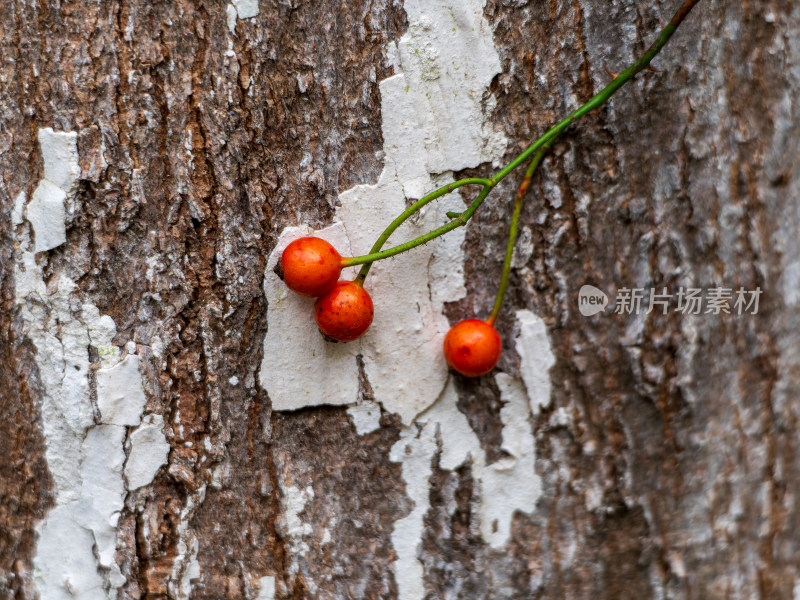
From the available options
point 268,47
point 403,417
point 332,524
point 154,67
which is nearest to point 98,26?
point 154,67

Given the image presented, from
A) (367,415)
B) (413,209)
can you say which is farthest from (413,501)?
(413,209)

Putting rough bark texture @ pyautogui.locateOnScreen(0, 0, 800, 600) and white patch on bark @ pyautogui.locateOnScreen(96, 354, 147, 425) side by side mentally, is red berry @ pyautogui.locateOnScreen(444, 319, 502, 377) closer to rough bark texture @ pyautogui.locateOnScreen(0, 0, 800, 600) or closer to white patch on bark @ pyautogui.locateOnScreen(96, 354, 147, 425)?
rough bark texture @ pyautogui.locateOnScreen(0, 0, 800, 600)

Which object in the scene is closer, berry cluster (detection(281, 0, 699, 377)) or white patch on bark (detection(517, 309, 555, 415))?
berry cluster (detection(281, 0, 699, 377))

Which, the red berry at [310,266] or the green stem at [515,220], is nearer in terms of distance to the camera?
the red berry at [310,266]

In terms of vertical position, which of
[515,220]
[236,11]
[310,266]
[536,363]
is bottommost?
[536,363]

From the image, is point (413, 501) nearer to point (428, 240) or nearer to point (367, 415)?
point (367, 415)

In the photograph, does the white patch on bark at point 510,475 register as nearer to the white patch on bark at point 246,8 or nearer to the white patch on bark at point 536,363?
the white patch on bark at point 536,363

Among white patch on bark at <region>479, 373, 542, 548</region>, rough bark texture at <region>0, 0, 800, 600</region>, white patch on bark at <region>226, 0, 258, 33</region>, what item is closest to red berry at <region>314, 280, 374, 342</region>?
rough bark texture at <region>0, 0, 800, 600</region>

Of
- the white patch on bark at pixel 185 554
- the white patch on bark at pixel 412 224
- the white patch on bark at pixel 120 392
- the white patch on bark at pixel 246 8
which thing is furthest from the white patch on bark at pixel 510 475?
the white patch on bark at pixel 246 8
